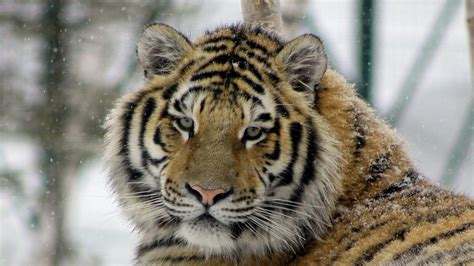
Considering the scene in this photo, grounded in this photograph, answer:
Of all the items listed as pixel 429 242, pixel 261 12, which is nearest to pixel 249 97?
pixel 429 242

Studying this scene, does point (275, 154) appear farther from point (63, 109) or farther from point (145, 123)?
point (63, 109)

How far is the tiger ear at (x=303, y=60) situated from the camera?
3572 millimetres

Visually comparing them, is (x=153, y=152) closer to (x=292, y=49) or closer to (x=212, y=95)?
(x=212, y=95)

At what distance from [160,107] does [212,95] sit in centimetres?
25

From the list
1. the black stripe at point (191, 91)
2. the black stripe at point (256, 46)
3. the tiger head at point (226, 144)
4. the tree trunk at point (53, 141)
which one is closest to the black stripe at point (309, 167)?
the tiger head at point (226, 144)

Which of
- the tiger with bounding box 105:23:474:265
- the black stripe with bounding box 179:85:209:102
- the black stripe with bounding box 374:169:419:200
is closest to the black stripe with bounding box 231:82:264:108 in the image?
the tiger with bounding box 105:23:474:265

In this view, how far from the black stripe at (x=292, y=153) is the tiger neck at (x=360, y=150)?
168mm

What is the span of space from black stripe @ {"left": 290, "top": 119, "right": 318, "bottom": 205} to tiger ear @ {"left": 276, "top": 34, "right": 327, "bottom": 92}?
0.17m

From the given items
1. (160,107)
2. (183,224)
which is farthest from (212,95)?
(183,224)

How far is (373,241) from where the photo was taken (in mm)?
3357

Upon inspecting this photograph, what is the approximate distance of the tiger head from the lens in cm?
336

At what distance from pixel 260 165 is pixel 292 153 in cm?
15

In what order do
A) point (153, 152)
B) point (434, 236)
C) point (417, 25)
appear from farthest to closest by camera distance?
Result: point (417, 25)
point (153, 152)
point (434, 236)

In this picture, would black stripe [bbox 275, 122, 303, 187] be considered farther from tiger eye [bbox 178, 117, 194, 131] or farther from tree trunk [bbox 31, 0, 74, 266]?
tree trunk [bbox 31, 0, 74, 266]
